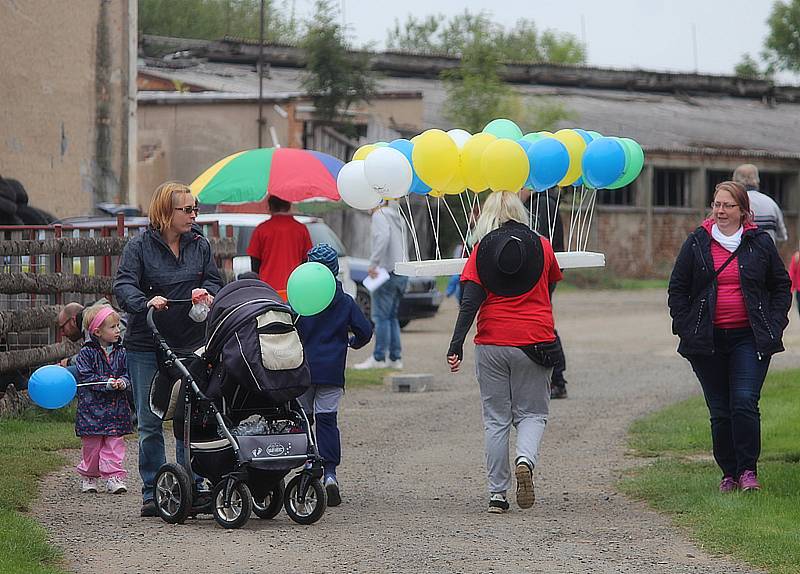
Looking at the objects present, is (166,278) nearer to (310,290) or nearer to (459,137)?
(310,290)

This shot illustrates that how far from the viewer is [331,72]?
3462 centimetres

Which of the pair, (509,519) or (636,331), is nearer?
(509,519)

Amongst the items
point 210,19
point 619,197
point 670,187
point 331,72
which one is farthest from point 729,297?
point 210,19

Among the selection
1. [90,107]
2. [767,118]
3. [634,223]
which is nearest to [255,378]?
[90,107]

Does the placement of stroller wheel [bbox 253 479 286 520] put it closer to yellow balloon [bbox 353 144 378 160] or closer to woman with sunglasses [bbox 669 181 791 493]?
woman with sunglasses [bbox 669 181 791 493]

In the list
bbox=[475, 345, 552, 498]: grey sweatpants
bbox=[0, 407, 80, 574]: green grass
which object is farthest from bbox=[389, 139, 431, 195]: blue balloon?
bbox=[0, 407, 80, 574]: green grass

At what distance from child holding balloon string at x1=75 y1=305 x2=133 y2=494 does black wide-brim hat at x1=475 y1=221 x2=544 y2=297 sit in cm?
245

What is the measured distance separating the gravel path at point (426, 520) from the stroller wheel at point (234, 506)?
7cm

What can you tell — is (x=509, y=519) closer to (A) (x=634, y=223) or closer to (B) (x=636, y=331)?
(B) (x=636, y=331)

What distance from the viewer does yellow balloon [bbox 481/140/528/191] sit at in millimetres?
9352

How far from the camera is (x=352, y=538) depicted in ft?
25.2

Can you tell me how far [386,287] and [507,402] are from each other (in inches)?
317

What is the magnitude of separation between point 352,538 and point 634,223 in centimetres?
3918

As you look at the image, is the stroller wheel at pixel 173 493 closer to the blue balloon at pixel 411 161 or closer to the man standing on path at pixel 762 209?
the blue balloon at pixel 411 161
